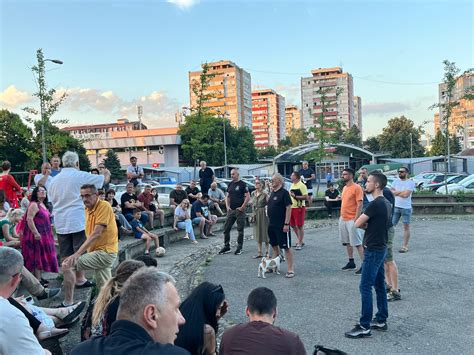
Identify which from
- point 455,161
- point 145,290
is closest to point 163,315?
point 145,290

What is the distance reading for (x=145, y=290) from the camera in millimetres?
1978

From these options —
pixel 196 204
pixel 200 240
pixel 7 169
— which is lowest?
pixel 200 240

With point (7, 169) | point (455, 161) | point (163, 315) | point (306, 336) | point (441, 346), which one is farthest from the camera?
point (455, 161)

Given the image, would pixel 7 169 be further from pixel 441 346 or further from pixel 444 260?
pixel 444 260

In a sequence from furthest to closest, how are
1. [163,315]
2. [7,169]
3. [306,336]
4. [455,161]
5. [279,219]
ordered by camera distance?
[455,161] < [7,169] < [279,219] < [306,336] < [163,315]

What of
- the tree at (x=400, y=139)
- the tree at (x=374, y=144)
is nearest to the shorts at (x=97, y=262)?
the tree at (x=400, y=139)

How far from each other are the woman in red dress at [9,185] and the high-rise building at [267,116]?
16722 cm

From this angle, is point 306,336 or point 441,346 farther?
point 306,336

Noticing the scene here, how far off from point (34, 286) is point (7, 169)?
4287mm

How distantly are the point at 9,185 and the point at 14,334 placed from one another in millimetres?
7157

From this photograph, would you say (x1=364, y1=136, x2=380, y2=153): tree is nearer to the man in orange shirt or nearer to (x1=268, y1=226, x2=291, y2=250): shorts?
the man in orange shirt

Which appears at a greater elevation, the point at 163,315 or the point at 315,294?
the point at 163,315

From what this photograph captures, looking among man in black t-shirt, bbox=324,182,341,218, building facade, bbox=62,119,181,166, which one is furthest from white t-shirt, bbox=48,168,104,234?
building facade, bbox=62,119,181,166

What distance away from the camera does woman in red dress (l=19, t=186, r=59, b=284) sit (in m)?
6.16
